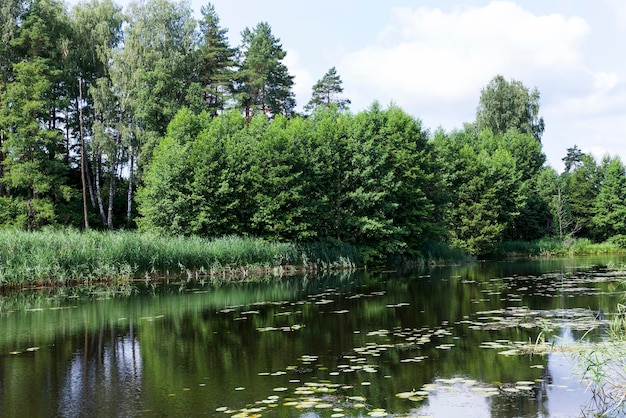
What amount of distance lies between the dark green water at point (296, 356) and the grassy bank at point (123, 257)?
5.24 metres

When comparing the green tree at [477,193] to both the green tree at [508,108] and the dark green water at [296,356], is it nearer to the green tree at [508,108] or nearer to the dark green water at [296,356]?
the green tree at [508,108]

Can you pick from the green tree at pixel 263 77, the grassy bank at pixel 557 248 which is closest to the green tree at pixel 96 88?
the green tree at pixel 263 77

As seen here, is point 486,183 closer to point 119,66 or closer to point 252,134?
point 252,134

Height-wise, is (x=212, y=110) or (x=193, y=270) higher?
(x=212, y=110)

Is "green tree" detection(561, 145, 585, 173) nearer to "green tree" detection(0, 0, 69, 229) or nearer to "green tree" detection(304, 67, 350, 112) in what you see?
"green tree" detection(304, 67, 350, 112)

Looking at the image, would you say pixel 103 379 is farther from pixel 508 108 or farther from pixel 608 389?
pixel 508 108

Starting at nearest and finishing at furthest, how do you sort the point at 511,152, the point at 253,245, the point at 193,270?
the point at 193,270
the point at 253,245
the point at 511,152

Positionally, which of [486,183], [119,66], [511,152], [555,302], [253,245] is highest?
[119,66]

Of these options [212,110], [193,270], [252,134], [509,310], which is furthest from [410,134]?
[509,310]

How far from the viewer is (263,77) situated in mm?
56375

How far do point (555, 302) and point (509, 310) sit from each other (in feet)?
7.37

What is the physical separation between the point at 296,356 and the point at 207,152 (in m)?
30.0

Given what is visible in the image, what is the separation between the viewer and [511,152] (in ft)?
221

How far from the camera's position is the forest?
127 feet
